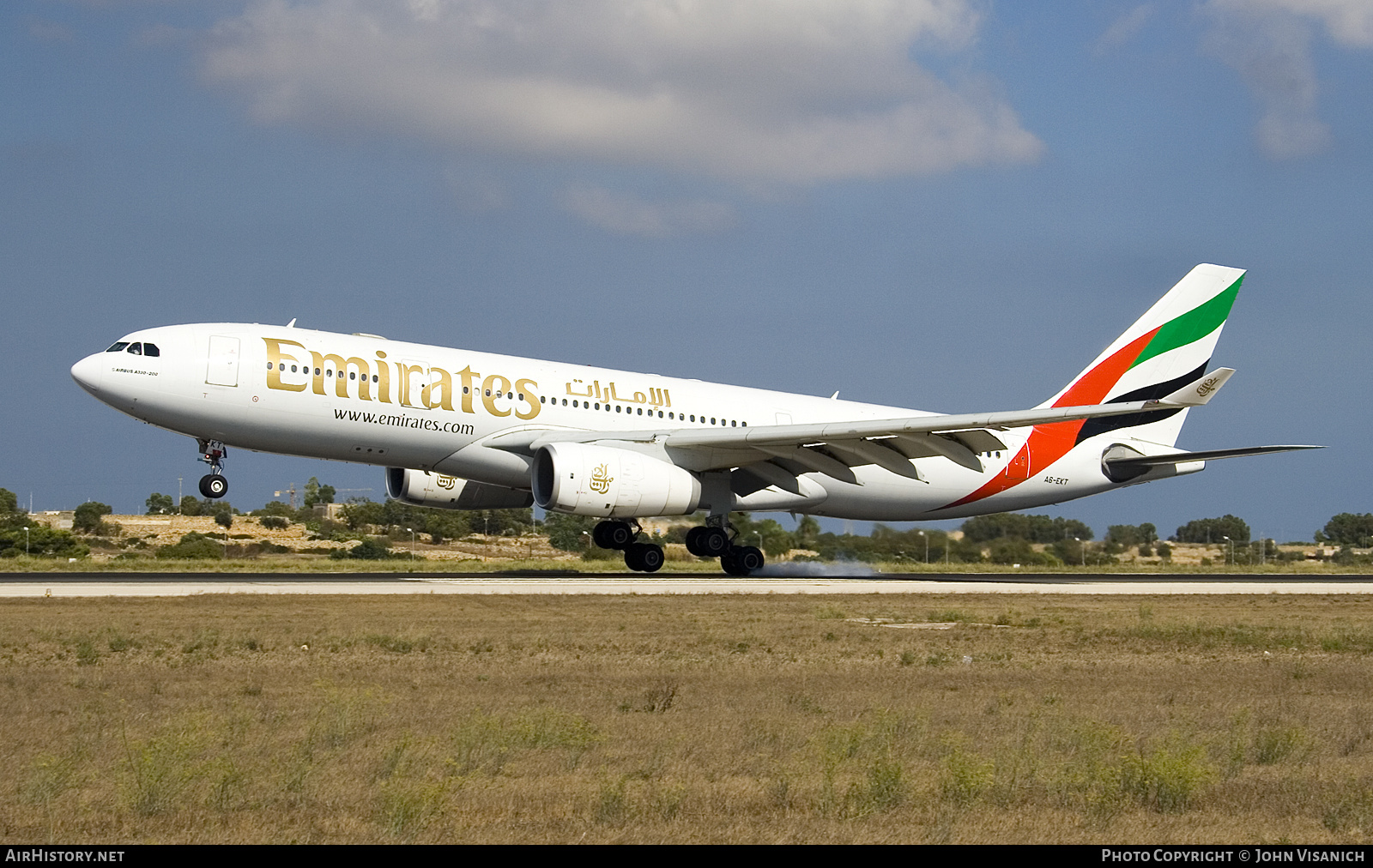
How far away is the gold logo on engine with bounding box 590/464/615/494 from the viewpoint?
28703mm

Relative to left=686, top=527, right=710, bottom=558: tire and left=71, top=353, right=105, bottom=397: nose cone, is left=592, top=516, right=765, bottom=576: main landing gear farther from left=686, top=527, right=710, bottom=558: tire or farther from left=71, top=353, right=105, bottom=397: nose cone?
left=71, top=353, right=105, bottom=397: nose cone

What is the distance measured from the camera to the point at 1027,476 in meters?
36.5

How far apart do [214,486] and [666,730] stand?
19595 mm

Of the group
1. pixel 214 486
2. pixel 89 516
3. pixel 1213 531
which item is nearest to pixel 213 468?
pixel 214 486

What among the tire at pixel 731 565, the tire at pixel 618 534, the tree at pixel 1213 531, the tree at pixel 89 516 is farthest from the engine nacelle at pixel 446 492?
the tree at pixel 1213 531

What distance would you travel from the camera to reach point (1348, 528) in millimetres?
74438

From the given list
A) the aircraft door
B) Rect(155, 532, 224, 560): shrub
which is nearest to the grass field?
the aircraft door

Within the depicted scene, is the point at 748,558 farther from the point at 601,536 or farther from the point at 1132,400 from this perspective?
the point at 1132,400

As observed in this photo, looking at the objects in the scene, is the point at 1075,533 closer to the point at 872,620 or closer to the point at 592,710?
the point at 872,620

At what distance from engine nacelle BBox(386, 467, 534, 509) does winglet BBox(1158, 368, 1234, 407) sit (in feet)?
48.9

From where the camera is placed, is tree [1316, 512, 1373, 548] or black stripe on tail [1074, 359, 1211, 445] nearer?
black stripe on tail [1074, 359, 1211, 445]

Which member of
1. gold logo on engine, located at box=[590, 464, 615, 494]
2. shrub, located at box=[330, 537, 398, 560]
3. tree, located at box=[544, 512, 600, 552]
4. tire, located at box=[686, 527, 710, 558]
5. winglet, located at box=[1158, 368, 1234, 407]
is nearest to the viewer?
gold logo on engine, located at box=[590, 464, 615, 494]

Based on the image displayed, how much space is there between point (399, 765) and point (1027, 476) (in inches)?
1151
